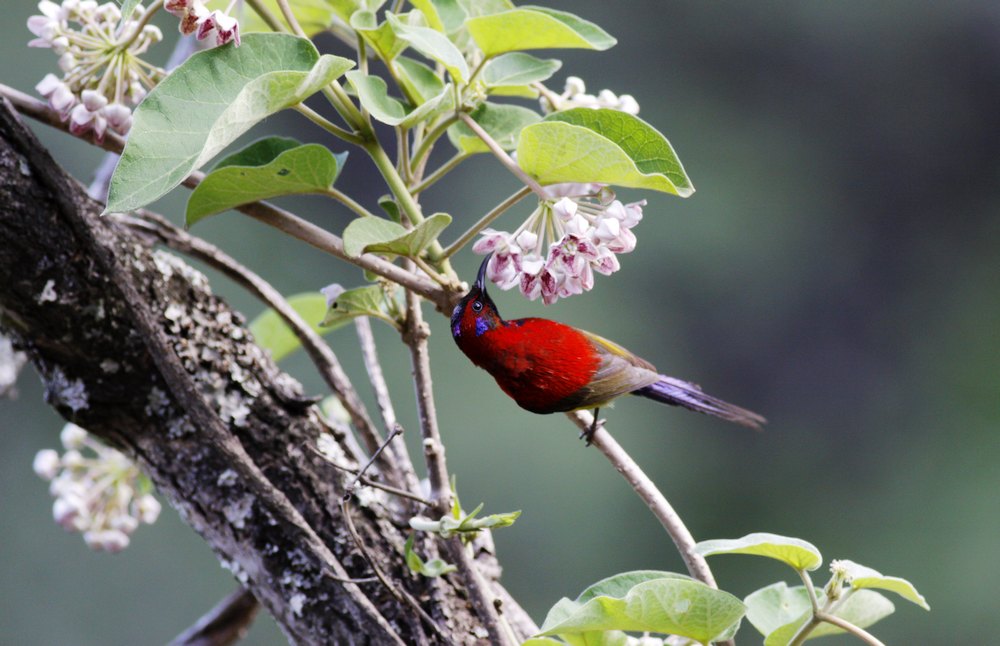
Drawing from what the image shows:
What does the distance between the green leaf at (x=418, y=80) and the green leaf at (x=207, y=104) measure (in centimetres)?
11

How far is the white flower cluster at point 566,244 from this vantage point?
656 millimetres

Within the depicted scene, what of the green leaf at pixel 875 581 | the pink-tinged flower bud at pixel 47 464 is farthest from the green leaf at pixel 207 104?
the pink-tinged flower bud at pixel 47 464

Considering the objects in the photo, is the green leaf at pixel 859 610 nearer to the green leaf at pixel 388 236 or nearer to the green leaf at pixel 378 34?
the green leaf at pixel 388 236

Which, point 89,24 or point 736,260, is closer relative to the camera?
point 89,24

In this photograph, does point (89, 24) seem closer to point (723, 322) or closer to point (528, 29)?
point (528, 29)

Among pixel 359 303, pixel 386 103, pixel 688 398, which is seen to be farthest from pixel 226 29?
pixel 688 398

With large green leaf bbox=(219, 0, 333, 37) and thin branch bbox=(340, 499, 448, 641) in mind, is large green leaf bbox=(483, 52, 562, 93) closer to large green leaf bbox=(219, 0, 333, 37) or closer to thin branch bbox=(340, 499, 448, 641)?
large green leaf bbox=(219, 0, 333, 37)

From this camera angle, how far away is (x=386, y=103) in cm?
67

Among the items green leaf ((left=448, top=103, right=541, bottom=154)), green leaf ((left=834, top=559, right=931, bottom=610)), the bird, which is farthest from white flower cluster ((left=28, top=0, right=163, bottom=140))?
green leaf ((left=834, top=559, right=931, bottom=610))

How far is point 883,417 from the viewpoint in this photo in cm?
489

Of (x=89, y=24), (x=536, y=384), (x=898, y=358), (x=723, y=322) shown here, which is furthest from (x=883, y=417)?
(x=89, y=24)

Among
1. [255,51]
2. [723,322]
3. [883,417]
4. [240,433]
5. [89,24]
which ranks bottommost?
[883,417]

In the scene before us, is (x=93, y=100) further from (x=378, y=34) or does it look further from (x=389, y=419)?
(x=389, y=419)

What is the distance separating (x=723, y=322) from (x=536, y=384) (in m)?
4.29
